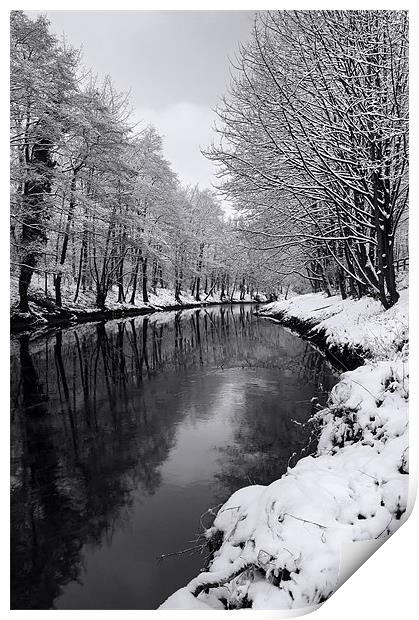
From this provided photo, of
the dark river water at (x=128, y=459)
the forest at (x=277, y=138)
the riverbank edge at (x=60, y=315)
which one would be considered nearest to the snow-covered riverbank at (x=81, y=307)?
the riverbank edge at (x=60, y=315)

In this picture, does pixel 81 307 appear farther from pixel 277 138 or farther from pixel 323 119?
pixel 323 119

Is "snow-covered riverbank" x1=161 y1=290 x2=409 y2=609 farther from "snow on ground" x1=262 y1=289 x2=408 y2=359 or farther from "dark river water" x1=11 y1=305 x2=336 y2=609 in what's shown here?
"snow on ground" x1=262 y1=289 x2=408 y2=359

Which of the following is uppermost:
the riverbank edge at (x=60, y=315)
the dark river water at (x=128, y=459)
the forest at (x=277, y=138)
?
the forest at (x=277, y=138)

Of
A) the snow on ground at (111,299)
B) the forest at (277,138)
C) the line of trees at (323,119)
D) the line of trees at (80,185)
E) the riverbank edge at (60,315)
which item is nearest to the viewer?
the line of trees at (323,119)

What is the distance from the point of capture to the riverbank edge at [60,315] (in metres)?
7.03

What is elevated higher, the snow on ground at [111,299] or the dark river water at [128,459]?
the snow on ground at [111,299]

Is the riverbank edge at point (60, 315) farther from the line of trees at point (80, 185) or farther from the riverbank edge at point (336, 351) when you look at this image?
the riverbank edge at point (336, 351)

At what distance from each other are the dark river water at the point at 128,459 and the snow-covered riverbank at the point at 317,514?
397 millimetres

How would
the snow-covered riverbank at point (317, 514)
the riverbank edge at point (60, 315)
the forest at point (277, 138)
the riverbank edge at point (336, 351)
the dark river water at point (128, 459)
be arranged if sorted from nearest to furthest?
1. the snow-covered riverbank at point (317, 514)
2. the dark river water at point (128, 459)
3. the forest at point (277, 138)
4. the riverbank edge at point (336, 351)
5. the riverbank edge at point (60, 315)

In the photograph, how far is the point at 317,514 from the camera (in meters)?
2.13

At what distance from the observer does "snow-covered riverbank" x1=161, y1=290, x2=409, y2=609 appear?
1922 millimetres
